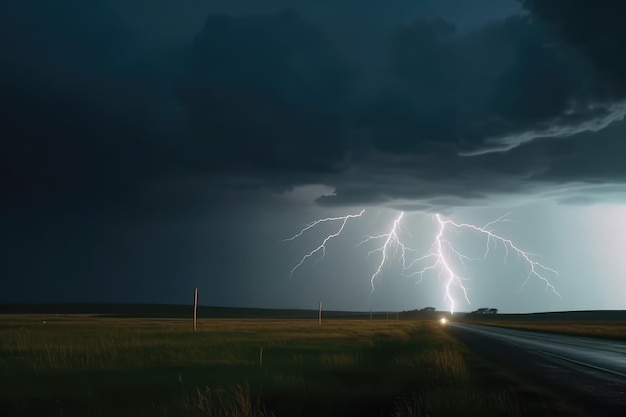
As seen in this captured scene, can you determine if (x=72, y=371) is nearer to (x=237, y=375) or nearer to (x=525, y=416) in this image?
(x=237, y=375)

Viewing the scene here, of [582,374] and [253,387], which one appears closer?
[253,387]

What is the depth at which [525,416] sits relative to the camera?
38.0 feet


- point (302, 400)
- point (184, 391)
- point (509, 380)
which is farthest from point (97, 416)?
point (509, 380)

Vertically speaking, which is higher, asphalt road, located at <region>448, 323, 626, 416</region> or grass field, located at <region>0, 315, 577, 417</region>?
asphalt road, located at <region>448, 323, 626, 416</region>

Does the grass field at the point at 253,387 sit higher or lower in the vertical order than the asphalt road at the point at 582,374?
lower

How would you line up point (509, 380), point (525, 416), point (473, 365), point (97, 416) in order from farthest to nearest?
point (473, 365), point (509, 380), point (97, 416), point (525, 416)

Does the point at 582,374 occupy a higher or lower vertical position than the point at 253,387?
higher

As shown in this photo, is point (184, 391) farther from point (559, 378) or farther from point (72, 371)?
point (559, 378)

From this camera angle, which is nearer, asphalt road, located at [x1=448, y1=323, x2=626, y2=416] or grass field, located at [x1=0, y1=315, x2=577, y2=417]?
grass field, located at [x1=0, y1=315, x2=577, y2=417]

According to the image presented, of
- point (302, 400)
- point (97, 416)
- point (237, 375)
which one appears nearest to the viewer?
point (97, 416)

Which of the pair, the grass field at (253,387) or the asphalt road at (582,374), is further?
the asphalt road at (582,374)

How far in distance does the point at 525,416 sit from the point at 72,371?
13.2m

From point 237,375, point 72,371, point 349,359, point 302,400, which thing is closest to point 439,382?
point 302,400

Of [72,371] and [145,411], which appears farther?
[72,371]
